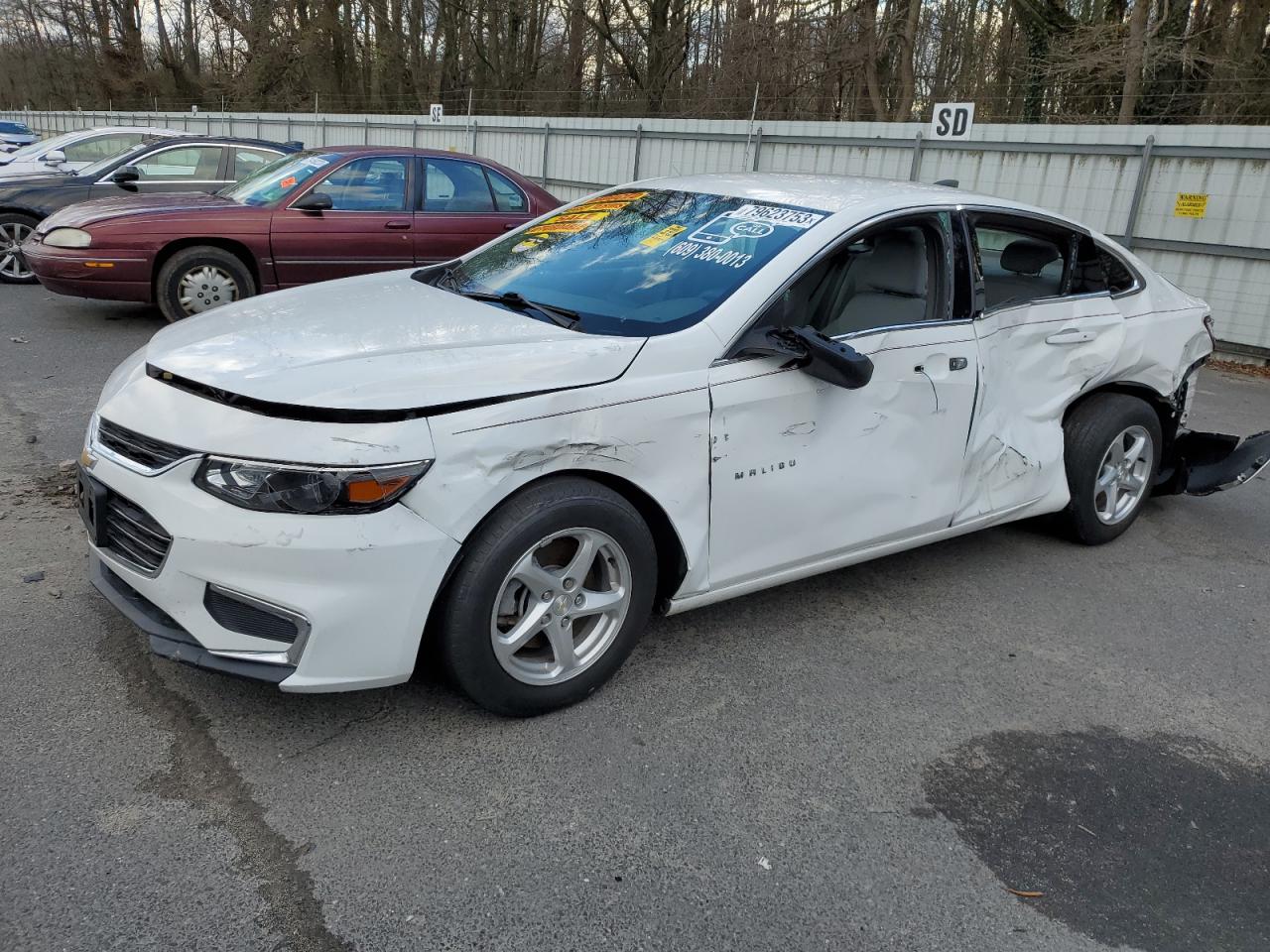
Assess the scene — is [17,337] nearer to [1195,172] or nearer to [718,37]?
[1195,172]

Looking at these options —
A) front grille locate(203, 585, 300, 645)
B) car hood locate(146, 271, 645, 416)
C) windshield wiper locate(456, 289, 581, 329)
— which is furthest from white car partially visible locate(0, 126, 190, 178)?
front grille locate(203, 585, 300, 645)

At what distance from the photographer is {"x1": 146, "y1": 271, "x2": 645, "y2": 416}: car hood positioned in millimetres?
2771

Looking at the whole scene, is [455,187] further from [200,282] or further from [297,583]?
[297,583]

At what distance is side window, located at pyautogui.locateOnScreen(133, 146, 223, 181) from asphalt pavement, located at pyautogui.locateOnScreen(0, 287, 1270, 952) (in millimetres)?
7833

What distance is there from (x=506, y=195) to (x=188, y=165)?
13.3 ft

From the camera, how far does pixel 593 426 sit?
2979 mm

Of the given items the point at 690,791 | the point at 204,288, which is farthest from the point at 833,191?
the point at 204,288

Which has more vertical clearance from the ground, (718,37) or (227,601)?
(718,37)

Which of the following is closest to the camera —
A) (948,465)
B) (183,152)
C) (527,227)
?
(948,465)

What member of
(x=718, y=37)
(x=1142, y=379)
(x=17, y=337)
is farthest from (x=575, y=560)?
(x=718, y=37)

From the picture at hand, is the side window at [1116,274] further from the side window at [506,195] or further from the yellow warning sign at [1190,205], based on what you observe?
the yellow warning sign at [1190,205]

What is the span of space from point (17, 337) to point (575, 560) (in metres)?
7.02

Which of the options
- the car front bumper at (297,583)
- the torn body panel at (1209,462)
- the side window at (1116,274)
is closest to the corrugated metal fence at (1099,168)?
the torn body panel at (1209,462)

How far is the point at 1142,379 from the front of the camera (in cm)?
481
